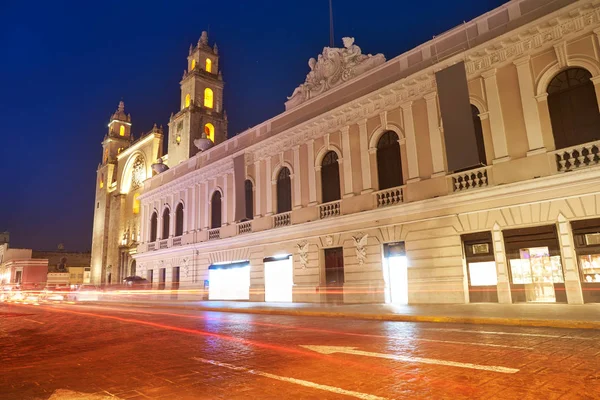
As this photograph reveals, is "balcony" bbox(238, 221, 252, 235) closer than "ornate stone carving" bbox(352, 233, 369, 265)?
No

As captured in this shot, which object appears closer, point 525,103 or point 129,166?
point 525,103

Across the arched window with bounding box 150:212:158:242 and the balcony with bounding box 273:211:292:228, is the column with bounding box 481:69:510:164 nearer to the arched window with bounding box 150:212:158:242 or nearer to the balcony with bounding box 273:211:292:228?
the balcony with bounding box 273:211:292:228

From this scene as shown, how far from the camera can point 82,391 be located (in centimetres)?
461

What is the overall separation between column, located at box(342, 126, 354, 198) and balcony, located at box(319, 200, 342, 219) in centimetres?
69

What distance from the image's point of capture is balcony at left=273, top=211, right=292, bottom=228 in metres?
22.3

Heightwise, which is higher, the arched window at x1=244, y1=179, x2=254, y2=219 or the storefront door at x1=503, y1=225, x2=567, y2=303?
the arched window at x1=244, y1=179, x2=254, y2=219

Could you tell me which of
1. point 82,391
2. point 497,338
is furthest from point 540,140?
point 82,391

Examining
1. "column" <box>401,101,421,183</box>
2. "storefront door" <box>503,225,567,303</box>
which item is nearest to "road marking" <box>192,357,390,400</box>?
"storefront door" <box>503,225,567,303</box>

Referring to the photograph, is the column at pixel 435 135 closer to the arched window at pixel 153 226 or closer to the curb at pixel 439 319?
the curb at pixel 439 319

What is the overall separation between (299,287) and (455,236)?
28.3 ft

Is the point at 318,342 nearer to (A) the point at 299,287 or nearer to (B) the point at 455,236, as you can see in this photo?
(B) the point at 455,236

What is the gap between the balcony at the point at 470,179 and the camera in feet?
49.3

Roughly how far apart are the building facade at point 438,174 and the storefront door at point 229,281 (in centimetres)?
12

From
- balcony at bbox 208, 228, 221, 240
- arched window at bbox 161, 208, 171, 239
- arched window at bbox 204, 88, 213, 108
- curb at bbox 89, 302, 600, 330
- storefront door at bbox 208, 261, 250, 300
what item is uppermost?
arched window at bbox 204, 88, 213, 108
